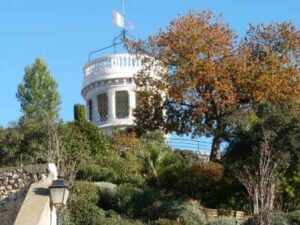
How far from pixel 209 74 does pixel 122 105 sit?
41.3 ft

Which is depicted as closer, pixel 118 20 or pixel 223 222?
pixel 223 222

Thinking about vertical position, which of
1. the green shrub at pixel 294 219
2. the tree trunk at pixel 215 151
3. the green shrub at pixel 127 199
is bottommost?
the green shrub at pixel 294 219

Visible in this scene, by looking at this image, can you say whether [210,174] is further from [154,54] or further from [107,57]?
[107,57]

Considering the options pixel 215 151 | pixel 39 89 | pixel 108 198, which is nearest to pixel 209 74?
pixel 215 151

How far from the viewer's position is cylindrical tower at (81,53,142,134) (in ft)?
136

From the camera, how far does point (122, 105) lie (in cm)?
4225

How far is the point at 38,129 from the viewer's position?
3008 centimetres

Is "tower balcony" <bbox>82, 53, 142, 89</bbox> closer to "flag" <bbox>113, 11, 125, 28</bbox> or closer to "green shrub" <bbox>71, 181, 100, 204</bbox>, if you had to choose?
"flag" <bbox>113, 11, 125, 28</bbox>

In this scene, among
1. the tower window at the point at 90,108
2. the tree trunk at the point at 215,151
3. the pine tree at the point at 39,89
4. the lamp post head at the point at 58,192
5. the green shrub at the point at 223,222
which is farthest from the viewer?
the tower window at the point at 90,108

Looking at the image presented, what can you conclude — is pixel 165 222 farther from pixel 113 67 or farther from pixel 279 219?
pixel 113 67

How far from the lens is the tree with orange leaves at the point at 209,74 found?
99.7 feet

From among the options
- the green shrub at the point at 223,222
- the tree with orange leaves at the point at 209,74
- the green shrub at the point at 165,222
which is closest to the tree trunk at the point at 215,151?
the tree with orange leaves at the point at 209,74

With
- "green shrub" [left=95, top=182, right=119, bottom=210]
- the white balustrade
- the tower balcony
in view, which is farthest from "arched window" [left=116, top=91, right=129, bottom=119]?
"green shrub" [left=95, top=182, right=119, bottom=210]

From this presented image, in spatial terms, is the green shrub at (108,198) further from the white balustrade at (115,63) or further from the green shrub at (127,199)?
the white balustrade at (115,63)
